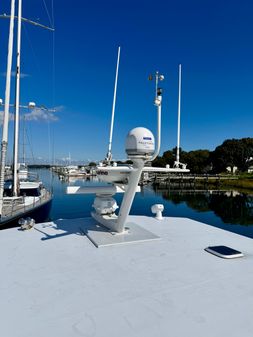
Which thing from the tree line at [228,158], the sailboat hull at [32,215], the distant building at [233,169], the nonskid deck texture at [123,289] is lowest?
the sailboat hull at [32,215]

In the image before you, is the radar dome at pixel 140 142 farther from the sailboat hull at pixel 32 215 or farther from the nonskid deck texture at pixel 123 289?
the sailboat hull at pixel 32 215

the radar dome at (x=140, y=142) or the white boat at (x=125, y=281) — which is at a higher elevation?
the radar dome at (x=140, y=142)

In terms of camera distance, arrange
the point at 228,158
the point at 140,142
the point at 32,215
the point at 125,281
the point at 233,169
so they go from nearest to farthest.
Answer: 1. the point at 125,281
2. the point at 140,142
3. the point at 32,215
4. the point at 228,158
5. the point at 233,169

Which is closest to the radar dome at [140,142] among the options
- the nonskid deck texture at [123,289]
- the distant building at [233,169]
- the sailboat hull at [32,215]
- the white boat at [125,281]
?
the white boat at [125,281]

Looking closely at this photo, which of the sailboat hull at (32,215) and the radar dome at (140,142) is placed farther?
→ the sailboat hull at (32,215)

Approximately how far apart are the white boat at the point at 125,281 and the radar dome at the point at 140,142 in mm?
19

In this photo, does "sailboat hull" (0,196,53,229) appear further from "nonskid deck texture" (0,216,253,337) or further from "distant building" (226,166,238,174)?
"distant building" (226,166,238,174)

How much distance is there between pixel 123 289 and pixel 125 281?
0.72 feet

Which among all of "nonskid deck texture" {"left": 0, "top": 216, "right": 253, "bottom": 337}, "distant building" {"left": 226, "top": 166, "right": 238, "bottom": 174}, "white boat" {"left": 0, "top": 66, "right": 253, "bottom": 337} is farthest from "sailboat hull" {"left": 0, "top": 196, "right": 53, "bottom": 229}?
"distant building" {"left": 226, "top": 166, "right": 238, "bottom": 174}

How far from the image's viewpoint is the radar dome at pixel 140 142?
14.5 ft

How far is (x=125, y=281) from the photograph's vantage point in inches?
133

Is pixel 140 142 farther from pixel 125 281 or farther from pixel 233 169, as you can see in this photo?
pixel 233 169

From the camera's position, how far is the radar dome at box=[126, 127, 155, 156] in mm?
4418

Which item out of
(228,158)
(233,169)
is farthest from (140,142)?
(233,169)
